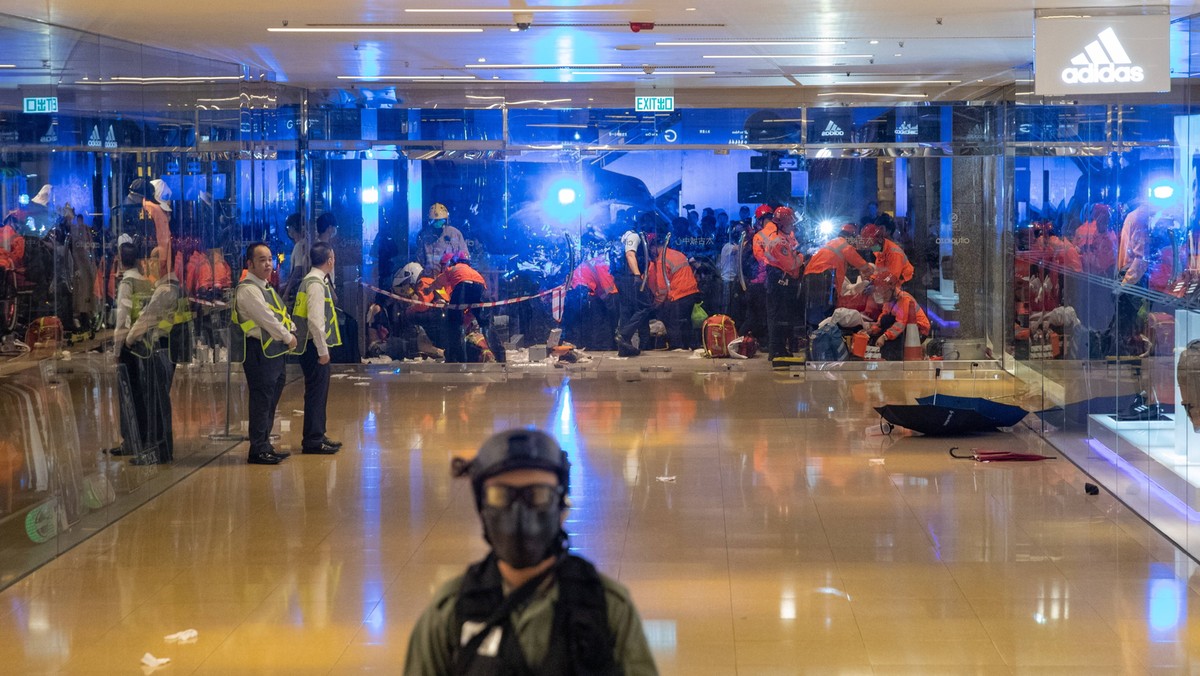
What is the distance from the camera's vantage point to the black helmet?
2.53 m

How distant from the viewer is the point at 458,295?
51.2ft

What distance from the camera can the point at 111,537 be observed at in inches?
315

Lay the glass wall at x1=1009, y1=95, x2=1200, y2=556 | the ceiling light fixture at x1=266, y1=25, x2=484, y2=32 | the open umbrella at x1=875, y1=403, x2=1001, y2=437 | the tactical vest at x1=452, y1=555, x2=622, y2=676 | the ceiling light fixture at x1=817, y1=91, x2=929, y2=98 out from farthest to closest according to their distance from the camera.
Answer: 1. the ceiling light fixture at x1=817, y1=91, x2=929, y2=98
2. the open umbrella at x1=875, y1=403, x2=1001, y2=437
3. the ceiling light fixture at x1=266, y1=25, x2=484, y2=32
4. the glass wall at x1=1009, y1=95, x2=1200, y2=556
5. the tactical vest at x1=452, y1=555, x2=622, y2=676

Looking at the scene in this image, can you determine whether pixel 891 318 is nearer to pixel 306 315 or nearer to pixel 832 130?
pixel 832 130

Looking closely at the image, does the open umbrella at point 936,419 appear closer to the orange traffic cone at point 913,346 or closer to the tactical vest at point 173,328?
the orange traffic cone at point 913,346

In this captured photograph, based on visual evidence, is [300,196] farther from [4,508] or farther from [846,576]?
[846,576]

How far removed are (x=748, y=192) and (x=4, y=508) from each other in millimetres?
10202

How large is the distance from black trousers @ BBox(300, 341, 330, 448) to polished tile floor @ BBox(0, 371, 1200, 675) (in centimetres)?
22

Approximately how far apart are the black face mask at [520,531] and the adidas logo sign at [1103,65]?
751cm

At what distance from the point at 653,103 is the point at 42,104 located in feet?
29.1

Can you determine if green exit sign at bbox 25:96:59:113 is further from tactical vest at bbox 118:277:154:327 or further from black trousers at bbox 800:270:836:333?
black trousers at bbox 800:270:836:333

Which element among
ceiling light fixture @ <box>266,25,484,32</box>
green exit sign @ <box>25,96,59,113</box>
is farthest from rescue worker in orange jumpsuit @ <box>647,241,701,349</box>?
green exit sign @ <box>25,96,59,113</box>

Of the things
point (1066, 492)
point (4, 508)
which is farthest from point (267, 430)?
point (1066, 492)

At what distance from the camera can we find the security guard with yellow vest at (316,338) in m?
10.4
